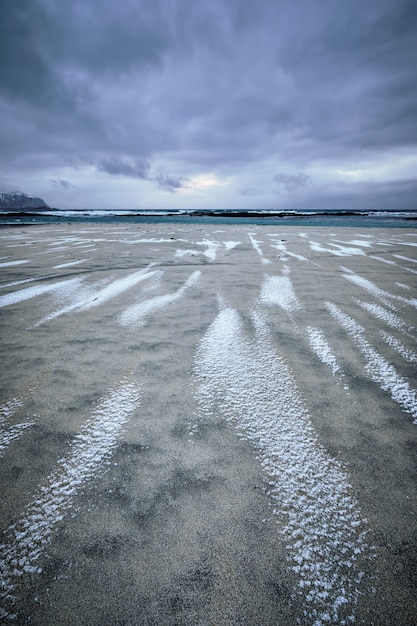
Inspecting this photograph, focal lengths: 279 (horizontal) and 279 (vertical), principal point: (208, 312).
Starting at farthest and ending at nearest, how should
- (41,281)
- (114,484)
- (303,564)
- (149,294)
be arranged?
(41,281) < (149,294) < (114,484) < (303,564)

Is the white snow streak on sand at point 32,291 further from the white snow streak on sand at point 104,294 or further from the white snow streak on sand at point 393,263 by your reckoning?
the white snow streak on sand at point 393,263

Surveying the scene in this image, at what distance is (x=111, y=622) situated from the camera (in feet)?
2.60

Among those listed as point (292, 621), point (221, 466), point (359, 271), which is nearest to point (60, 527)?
point (221, 466)

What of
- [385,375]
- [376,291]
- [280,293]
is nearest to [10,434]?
[385,375]

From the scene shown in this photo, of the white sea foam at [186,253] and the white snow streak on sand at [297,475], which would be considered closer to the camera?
the white snow streak on sand at [297,475]

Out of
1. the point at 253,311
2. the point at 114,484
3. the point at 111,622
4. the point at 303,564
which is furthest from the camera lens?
the point at 253,311

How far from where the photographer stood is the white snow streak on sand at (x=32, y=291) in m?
3.36

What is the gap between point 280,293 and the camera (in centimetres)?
367

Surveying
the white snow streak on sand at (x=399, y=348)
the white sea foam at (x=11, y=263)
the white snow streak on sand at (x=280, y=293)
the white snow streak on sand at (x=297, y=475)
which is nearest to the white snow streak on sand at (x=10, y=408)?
the white snow streak on sand at (x=297, y=475)

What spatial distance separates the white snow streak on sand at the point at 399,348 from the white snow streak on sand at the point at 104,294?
2.98 m

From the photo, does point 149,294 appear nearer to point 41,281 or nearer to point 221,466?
point 41,281

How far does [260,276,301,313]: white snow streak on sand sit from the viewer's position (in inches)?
128

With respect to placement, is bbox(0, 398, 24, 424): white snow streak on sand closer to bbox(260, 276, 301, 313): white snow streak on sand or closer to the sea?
bbox(260, 276, 301, 313): white snow streak on sand

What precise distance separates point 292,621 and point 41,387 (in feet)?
5.48
